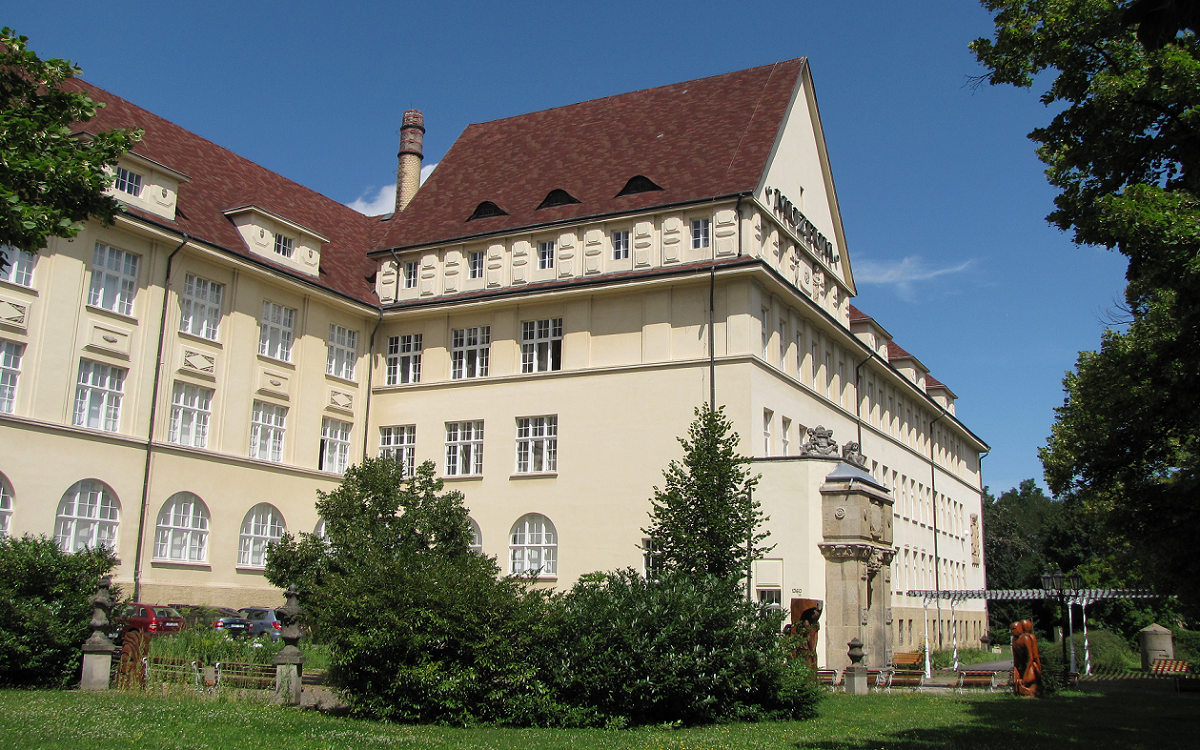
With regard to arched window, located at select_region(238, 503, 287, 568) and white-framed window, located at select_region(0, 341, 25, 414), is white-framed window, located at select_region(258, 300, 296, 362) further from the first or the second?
white-framed window, located at select_region(0, 341, 25, 414)

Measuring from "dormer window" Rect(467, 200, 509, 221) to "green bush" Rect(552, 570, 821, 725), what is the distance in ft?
70.0

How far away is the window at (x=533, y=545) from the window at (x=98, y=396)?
12016 mm

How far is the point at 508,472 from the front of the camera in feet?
109

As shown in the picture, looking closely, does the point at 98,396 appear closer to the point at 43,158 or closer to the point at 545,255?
the point at 545,255

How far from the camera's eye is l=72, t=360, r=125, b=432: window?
26500 millimetres

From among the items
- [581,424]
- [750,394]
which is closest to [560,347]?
[581,424]

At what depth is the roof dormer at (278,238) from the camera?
105 feet

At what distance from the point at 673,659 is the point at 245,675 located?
713 cm

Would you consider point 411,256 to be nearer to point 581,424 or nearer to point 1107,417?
point 581,424

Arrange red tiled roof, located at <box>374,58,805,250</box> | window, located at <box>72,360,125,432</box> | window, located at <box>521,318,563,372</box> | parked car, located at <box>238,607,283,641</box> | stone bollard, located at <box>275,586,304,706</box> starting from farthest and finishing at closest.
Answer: window, located at <box>521,318,563,372</box> < red tiled roof, located at <box>374,58,805,250</box> < parked car, located at <box>238,607,283,641</box> < window, located at <box>72,360,125,432</box> < stone bollard, located at <box>275,586,304,706</box>

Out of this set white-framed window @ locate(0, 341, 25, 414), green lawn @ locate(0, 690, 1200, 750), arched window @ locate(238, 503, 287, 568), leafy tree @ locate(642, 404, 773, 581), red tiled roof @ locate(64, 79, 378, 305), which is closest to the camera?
green lawn @ locate(0, 690, 1200, 750)

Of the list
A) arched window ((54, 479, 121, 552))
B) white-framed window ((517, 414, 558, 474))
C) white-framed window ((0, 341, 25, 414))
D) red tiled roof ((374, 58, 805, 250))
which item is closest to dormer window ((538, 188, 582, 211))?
red tiled roof ((374, 58, 805, 250))

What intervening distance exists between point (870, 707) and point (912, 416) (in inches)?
1379

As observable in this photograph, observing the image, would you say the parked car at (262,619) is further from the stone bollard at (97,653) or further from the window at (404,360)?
the window at (404,360)
